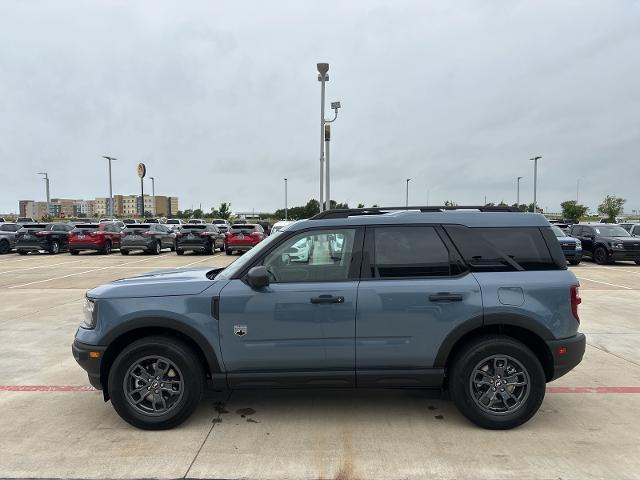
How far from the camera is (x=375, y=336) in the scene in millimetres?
3957

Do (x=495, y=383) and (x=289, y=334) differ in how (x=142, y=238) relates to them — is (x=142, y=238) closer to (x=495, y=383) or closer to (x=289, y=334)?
(x=289, y=334)

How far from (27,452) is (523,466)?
12.2 feet

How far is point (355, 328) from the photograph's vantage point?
395cm

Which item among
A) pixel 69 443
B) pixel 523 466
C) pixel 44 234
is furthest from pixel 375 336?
pixel 44 234

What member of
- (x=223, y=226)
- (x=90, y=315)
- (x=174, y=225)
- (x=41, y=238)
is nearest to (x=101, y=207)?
(x=174, y=225)

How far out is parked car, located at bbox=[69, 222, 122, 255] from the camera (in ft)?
76.5

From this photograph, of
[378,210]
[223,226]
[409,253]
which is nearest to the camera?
[409,253]

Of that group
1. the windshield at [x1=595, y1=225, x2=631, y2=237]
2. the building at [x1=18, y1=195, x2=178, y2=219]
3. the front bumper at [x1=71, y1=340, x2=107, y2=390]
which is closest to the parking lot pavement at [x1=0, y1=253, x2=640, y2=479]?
the front bumper at [x1=71, y1=340, x2=107, y2=390]

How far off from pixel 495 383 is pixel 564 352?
2.08 feet

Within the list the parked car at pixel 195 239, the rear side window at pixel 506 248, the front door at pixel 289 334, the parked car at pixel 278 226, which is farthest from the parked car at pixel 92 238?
the rear side window at pixel 506 248

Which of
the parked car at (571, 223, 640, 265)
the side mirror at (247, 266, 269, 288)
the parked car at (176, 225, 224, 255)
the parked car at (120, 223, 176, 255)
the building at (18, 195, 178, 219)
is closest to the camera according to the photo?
the side mirror at (247, 266, 269, 288)

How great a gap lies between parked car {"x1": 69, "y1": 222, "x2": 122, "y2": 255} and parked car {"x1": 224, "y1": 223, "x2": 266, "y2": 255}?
21.1 ft

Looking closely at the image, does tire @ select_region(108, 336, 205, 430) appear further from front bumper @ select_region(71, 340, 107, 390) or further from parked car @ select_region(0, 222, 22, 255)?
parked car @ select_region(0, 222, 22, 255)

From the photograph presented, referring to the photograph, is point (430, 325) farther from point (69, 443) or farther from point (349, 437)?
point (69, 443)
